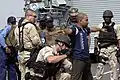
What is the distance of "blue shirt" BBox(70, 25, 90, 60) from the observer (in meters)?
9.35

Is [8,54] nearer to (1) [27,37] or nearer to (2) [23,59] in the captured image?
(2) [23,59]

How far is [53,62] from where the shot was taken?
743cm

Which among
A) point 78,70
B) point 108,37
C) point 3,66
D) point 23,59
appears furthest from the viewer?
point 3,66

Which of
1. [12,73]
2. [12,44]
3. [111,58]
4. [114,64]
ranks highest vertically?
[12,44]

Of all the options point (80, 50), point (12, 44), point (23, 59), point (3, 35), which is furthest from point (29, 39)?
point (3, 35)

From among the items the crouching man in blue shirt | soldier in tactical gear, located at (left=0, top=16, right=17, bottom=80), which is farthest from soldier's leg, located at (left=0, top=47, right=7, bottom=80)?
the crouching man in blue shirt

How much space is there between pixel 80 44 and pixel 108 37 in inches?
62.7

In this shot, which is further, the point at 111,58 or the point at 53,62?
the point at 111,58

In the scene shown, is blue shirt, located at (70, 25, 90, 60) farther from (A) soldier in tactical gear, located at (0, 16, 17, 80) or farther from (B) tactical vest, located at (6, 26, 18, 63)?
(A) soldier in tactical gear, located at (0, 16, 17, 80)

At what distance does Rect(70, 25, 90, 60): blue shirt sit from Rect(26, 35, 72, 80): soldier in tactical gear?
163cm

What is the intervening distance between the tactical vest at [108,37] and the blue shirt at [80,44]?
1447 millimetres

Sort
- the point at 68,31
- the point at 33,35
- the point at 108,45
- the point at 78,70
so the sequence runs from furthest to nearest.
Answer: the point at 108,45, the point at 33,35, the point at 78,70, the point at 68,31

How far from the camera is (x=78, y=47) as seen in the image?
31.0 ft

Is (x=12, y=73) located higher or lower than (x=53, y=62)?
lower
